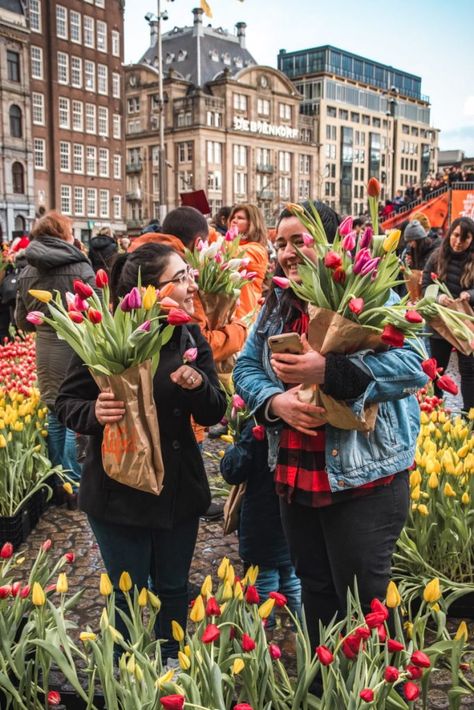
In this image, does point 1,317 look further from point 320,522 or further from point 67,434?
point 320,522

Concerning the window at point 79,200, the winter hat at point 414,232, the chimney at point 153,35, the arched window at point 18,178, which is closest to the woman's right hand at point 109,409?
the winter hat at point 414,232

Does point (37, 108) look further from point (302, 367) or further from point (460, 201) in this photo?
point (302, 367)

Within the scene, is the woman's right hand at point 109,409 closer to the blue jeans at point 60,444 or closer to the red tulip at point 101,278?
the red tulip at point 101,278

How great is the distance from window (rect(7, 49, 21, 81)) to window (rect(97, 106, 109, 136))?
311 inches

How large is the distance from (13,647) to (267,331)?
52.1 inches

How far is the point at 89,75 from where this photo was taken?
47.8 meters

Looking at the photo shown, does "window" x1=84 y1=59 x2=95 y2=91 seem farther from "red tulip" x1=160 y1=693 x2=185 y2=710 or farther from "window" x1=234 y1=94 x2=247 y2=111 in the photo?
"red tulip" x1=160 y1=693 x2=185 y2=710

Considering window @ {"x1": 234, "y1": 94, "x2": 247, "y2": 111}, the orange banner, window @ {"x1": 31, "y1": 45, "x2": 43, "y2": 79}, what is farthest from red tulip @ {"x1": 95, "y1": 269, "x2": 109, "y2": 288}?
window @ {"x1": 234, "y1": 94, "x2": 247, "y2": 111}

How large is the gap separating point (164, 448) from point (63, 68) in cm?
4801

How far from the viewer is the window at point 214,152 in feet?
214

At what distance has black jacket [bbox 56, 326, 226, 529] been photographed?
8.55 feet

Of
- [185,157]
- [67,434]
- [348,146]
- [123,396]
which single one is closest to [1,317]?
[67,434]

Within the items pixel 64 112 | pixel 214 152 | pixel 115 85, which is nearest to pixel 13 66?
pixel 64 112

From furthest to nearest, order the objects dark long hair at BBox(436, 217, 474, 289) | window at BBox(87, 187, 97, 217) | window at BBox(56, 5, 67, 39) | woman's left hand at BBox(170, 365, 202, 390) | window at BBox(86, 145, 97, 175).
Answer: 1. window at BBox(87, 187, 97, 217)
2. window at BBox(86, 145, 97, 175)
3. window at BBox(56, 5, 67, 39)
4. dark long hair at BBox(436, 217, 474, 289)
5. woman's left hand at BBox(170, 365, 202, 390)
